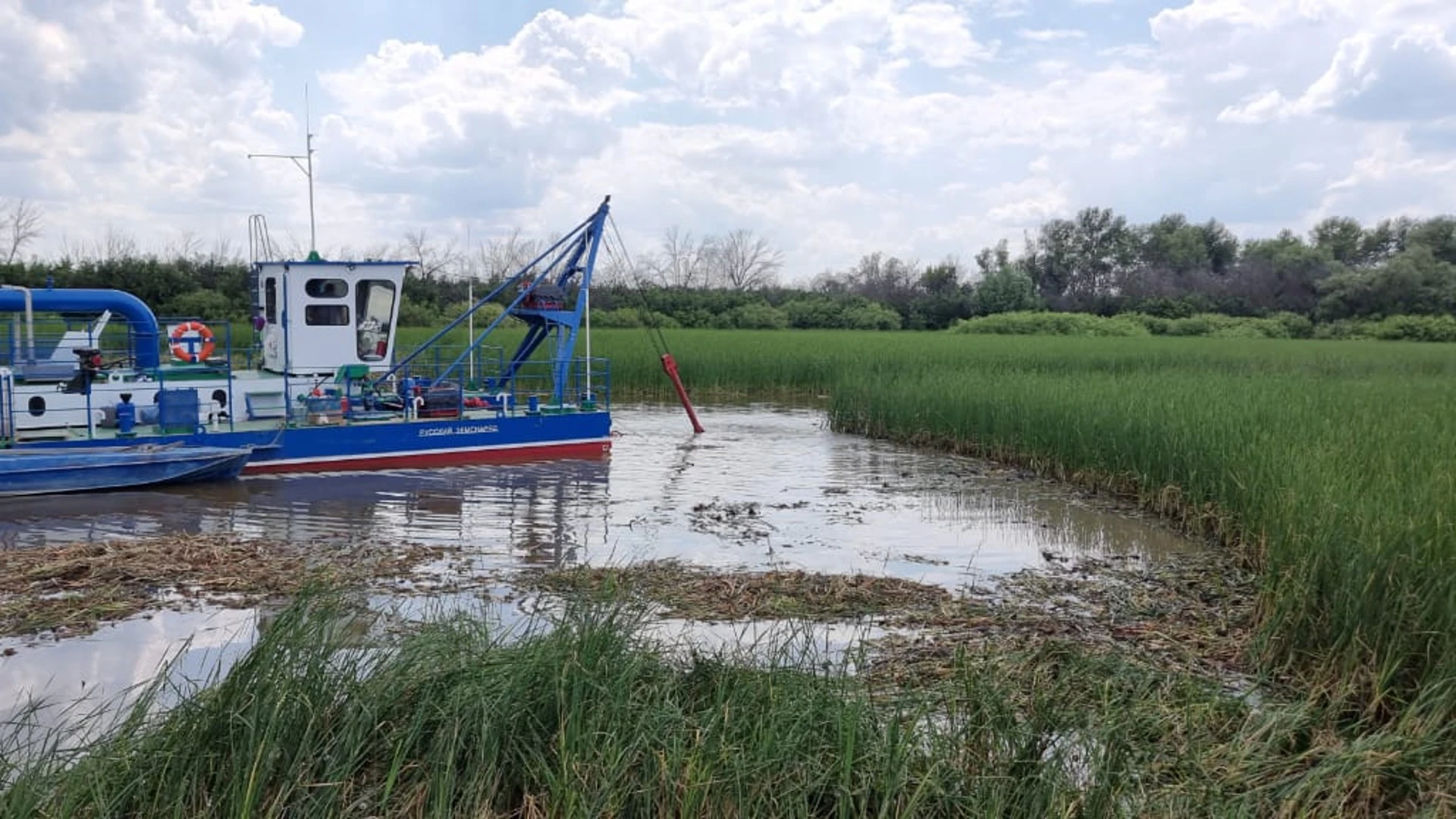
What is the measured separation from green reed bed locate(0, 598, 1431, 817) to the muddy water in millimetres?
2385

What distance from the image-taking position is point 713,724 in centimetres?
397

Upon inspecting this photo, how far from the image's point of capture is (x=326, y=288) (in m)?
14.8

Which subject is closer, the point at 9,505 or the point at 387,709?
the point at 387,709

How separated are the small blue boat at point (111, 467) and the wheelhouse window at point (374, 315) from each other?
288 cm

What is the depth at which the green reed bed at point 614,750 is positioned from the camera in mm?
3609

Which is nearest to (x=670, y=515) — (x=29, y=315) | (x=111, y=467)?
(x=111, y=467)

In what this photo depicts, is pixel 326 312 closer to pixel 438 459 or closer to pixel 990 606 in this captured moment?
pixel 438 459

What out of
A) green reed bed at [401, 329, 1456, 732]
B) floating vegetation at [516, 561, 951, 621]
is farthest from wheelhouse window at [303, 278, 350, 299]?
green reed bed at [401, 329, 1456, 732]

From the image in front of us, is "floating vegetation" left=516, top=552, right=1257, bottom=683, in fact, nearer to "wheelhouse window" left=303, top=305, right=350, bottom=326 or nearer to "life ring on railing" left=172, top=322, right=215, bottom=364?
"wheelhouse window" left=303, top=305, right=350, bottom=326

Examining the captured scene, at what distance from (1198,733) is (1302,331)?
50.8 meters

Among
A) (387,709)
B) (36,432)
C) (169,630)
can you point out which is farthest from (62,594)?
(36,432)

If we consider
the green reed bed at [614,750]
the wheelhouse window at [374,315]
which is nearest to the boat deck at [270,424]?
the wheelhouse window at [374,315]

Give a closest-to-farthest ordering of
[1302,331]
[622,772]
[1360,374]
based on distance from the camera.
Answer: [622,772], [1360,374], [1302,331]

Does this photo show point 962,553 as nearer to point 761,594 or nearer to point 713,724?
point 761,594
